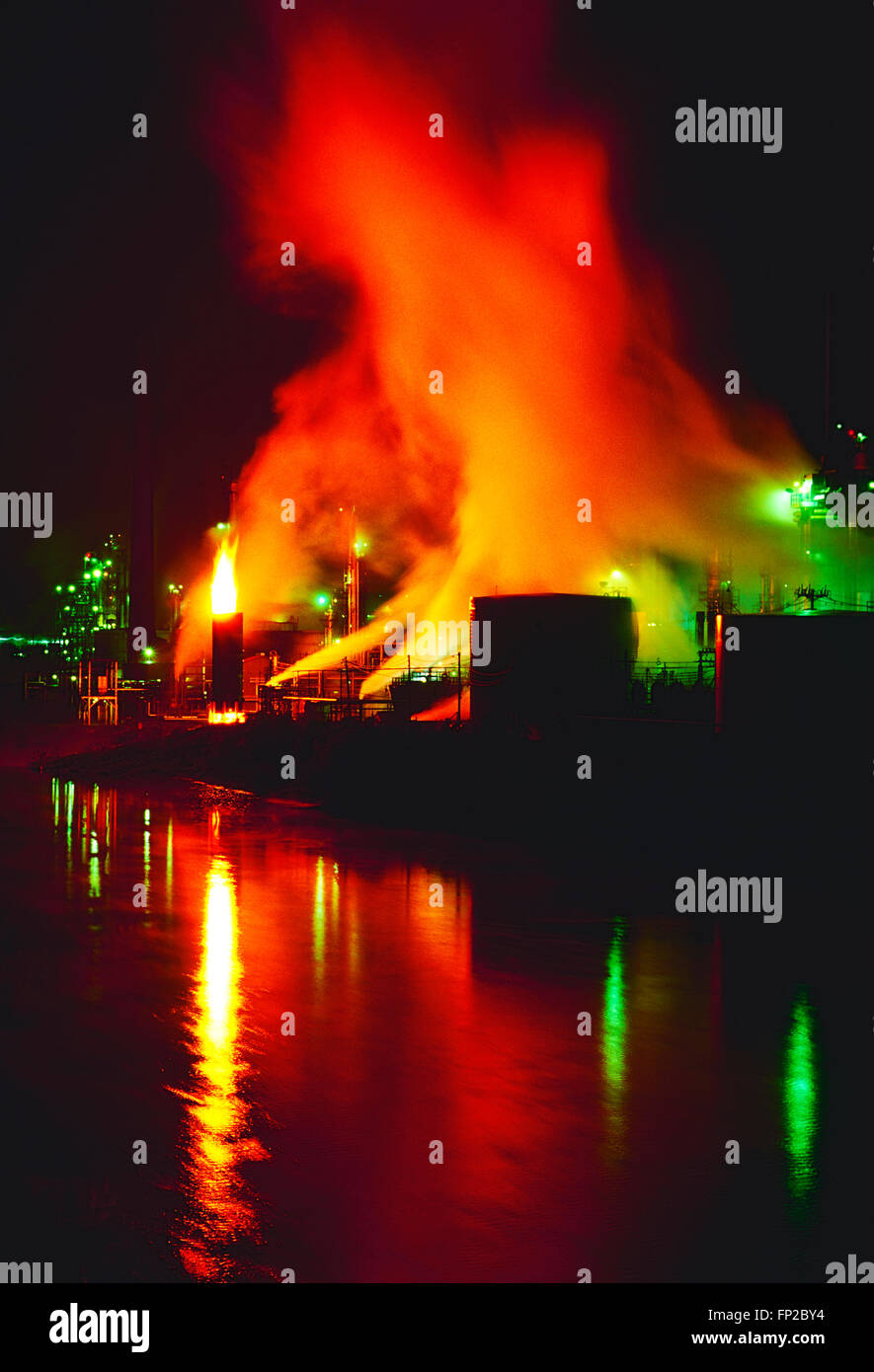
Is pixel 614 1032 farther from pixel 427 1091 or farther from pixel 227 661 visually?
pixel 227 661

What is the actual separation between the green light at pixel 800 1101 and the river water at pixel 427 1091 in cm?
3

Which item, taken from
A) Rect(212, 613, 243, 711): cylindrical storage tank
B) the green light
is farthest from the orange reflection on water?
Rect(212, 613, 243, 711): cylindrical storage tank

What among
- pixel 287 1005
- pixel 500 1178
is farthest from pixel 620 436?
pixel 500 1178

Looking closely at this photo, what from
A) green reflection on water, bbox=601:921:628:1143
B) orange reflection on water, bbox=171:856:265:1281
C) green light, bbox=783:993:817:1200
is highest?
orange reflection on water, bbox=171:856:265:1281

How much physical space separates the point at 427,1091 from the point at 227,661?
96.0 ft

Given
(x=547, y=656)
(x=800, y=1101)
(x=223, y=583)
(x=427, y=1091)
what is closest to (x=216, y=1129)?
(x=427, y=1091)

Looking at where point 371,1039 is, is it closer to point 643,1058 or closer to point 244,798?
point 643,1058

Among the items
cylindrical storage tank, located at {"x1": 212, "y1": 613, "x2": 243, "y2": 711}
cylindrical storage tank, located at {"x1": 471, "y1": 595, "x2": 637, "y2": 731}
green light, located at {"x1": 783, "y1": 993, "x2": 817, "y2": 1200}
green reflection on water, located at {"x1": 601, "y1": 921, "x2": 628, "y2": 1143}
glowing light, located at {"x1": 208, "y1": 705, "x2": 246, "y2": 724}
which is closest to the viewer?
green light, located at {"x1": 783, "y1": 993, "x2": 817, "y2": 1200}

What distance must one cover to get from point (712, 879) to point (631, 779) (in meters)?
4.94

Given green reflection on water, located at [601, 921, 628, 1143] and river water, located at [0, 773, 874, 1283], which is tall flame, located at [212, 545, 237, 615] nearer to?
river water, located at [0, 773, 874, 1283]

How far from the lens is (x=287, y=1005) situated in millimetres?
10688

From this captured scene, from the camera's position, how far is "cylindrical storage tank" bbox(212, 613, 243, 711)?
118ft

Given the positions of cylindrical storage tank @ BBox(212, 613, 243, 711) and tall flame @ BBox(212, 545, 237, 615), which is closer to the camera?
cylindrical storage tank @ BBox(212, 613, 243, 711)

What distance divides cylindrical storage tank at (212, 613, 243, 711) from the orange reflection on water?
23.8 m
